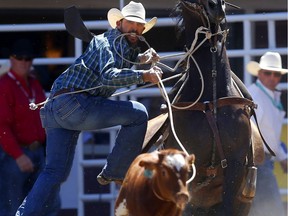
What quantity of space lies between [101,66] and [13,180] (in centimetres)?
285

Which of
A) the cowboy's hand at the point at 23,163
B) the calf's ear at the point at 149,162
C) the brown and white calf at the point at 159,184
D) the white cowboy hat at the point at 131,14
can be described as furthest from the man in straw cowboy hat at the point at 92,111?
the cowboy's hand at the point at 23,163

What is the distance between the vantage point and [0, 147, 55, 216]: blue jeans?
9266mm

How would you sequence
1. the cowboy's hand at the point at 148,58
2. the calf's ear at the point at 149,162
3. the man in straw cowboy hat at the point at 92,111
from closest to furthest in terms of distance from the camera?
the calf's ear at the point at 149,162 < the man in straw cowboy hat at the point at 92,111 < the cowboy's hand at the point at 148,58

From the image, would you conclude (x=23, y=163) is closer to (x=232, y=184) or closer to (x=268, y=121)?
(x=268, y=121)

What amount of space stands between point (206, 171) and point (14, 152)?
254 cm

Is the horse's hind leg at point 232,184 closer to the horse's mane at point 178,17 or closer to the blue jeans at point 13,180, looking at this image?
the horse's mane at point 178,17

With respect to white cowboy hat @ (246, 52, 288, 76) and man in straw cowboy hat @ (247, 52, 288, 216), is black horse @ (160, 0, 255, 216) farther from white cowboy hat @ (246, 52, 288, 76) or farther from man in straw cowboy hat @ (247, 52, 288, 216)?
white cowboy hat @ (246, 52, 288, 76)

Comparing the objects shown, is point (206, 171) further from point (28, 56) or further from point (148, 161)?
point (28, 56)

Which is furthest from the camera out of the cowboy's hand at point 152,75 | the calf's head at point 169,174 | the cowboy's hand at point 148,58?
the cowboy's hand at point 148,58

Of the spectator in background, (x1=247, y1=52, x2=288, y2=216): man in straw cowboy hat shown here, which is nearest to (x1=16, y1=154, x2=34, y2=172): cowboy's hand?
the spectator in background

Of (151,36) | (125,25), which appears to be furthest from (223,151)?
(151,36)

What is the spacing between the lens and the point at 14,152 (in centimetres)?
913

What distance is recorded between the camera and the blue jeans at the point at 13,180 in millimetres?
9266

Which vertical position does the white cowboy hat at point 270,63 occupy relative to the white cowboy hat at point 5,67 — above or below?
below
